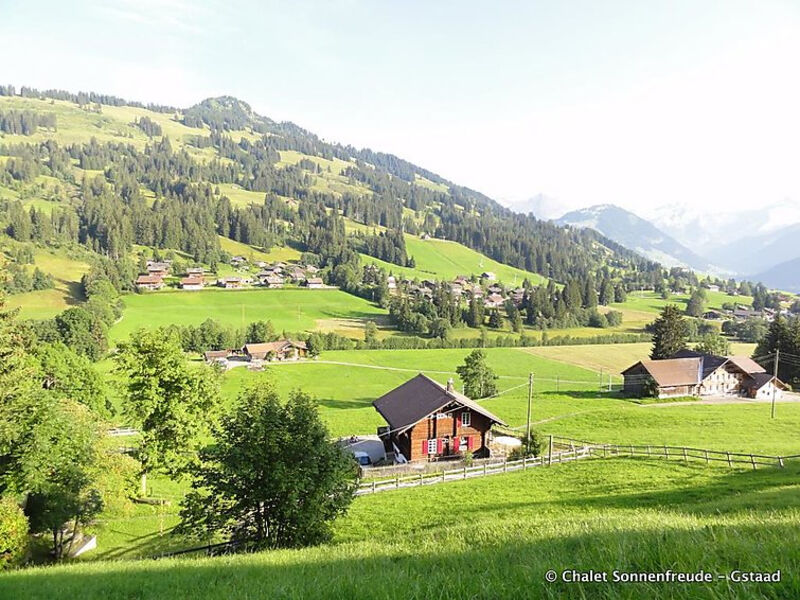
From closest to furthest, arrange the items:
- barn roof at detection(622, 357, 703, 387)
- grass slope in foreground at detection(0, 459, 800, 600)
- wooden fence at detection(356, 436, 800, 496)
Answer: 1. grass slope in foreground at detection(0, 459, 800, 600)
2. wooden fence at detection(356, 436, 800, 496)
3. barn roof at detection(622, 357, 703, 387)

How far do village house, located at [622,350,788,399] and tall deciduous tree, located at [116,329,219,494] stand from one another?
2644 inches

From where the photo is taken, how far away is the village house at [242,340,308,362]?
349ft

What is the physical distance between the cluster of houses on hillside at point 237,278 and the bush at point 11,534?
145195 mm

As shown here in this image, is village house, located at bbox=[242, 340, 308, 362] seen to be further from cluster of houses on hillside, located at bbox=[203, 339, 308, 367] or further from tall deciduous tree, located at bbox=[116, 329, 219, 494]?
tall deciduous tree, located at bbox=[116, 329, 219, 494]

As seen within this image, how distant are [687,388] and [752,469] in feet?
155

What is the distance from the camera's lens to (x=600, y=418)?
5834 cm

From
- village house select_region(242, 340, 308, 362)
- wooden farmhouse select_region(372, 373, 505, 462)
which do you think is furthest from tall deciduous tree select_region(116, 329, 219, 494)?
village house select_region(242, 340, 308, 362)

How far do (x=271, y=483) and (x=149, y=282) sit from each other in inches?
6181

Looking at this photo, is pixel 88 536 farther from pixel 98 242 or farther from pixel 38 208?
pixel 38 208

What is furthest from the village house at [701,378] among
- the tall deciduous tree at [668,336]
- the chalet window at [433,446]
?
the chalet window at [433,446]

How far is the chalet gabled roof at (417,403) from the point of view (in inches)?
1731

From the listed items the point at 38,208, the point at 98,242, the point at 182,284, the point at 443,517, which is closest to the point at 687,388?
the point at 443,517

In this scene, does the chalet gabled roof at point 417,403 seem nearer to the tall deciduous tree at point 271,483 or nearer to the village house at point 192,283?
the tall deciduous tree at point 271,483

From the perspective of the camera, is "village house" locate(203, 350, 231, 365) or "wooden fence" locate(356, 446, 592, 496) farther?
"village house" locate(203, 350, 231, 365)
